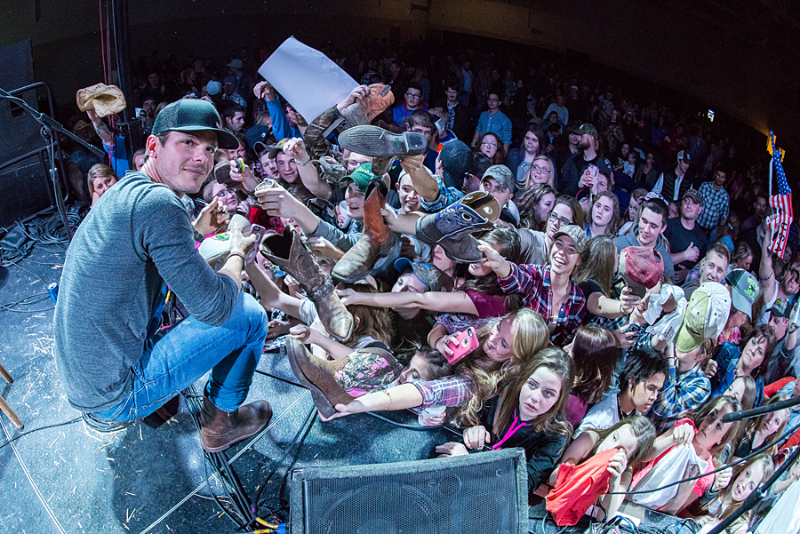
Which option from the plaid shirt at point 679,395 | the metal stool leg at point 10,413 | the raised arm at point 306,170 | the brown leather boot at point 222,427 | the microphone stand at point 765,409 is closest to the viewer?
the microphone stand at point 765,409

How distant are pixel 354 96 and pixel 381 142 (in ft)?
1.52

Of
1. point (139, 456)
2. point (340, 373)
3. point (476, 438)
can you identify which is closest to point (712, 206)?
point (476, 438)

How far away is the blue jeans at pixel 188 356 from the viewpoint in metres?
1.67

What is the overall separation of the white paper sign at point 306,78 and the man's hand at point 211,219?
0.81 m

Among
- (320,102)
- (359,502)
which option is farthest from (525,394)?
(320,102)

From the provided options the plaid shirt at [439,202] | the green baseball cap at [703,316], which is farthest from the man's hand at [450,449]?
the green baseball cap at [703,316]

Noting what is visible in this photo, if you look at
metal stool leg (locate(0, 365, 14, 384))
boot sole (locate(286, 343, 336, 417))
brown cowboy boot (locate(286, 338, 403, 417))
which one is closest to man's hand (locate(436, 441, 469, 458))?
brown cowboy boot (locate(286, 338, 403, 417))

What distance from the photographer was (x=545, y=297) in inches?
91.7

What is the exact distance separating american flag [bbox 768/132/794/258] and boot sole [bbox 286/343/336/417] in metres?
2.83

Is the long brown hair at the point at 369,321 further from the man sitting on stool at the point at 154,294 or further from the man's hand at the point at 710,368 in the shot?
the man's hand at the point at 710,368

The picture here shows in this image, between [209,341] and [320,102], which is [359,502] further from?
[320,102]

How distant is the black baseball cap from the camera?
153 centimetres

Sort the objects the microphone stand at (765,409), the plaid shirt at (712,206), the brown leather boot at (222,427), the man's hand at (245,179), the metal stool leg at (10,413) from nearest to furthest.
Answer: the microphone stand at (765,409) < the brown leather boot at (222,427) < the metal stool leg at (10,413) < the man's hand at (245,179) < the plaid shirt at (712,206)

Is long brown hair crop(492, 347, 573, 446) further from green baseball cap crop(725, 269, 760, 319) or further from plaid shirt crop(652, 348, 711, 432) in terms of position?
green baseball cap crop(725, 269, 760, 319)
